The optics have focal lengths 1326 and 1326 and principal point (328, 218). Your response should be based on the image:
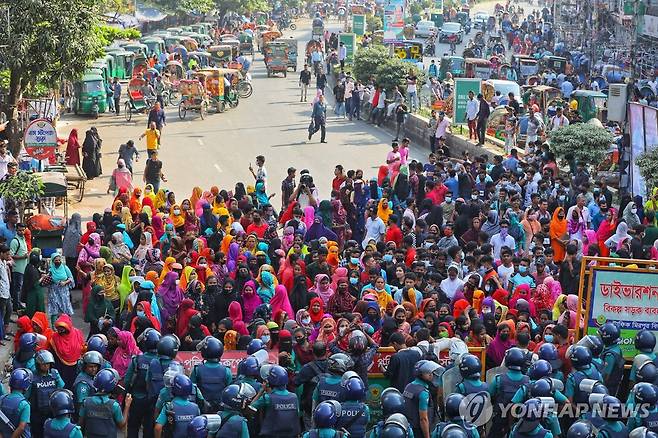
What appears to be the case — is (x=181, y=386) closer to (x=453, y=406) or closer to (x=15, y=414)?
(x=15, y=414)

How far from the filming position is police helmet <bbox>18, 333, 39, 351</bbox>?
1173 centimetres

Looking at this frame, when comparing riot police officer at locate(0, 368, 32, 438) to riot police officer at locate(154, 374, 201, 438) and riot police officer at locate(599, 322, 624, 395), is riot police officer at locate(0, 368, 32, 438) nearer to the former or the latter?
riot police officer at locate(154, 374, 201, 438)

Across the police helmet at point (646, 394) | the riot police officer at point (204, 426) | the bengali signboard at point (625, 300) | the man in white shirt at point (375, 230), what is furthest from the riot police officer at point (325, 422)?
the man in white shirt at point (375, 230)

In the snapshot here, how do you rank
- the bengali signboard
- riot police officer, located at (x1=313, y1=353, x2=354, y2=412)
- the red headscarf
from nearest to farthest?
riot police officer, located at (x1=313, y1=353, x2=354, y2=412) → the red headscarf → the bengali signboard

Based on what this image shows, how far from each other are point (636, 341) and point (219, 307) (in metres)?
4.56

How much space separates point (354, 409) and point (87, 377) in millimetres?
2467

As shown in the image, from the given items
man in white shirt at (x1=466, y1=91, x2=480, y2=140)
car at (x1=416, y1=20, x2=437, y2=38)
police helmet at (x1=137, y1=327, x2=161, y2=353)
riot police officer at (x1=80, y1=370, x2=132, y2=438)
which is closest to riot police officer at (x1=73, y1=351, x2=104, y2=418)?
riot police officer at (x1=80, y1=370, x2=132, y2=438)

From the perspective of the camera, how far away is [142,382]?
1173 cm

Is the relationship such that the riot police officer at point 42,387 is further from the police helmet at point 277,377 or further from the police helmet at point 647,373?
the police helmet at point 647,373

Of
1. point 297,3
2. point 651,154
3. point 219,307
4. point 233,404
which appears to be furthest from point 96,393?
point 297,3

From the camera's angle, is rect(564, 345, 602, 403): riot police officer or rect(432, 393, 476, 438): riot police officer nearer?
rect(432, 393, 476, 438): riot police officer

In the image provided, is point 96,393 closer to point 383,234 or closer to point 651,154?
point 383,234

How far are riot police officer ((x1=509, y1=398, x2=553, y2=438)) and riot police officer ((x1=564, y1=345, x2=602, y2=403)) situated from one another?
1048 millimetres

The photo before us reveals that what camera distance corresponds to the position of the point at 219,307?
1430 cm
